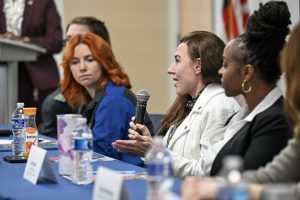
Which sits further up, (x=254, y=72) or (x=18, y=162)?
(x=254, y=72)

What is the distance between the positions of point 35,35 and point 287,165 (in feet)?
13.7

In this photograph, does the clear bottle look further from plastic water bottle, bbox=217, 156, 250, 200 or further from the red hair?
plastic water bottle, bbox=217, 156, 250, 200

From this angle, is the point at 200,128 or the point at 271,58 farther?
the point at 200,128

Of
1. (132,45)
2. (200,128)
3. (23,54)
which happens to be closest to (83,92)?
(23,54)

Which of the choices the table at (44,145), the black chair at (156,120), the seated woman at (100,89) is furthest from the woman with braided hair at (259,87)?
the black chair at (156,120)

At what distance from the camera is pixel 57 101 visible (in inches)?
198

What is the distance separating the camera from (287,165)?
2033 mm

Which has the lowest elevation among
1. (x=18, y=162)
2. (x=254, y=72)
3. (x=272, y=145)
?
(x=18, y=162)

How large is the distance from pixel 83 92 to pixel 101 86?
0.33m

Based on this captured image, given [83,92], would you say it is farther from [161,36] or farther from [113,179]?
[161,36]

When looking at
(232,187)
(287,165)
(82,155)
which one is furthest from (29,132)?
(232,187)

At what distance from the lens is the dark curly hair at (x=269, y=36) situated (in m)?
2.55

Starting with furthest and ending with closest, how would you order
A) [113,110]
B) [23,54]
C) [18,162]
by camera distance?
[23,54]
[113,110]
[18,162]

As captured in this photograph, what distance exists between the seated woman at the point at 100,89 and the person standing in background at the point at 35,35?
1.34 meters
